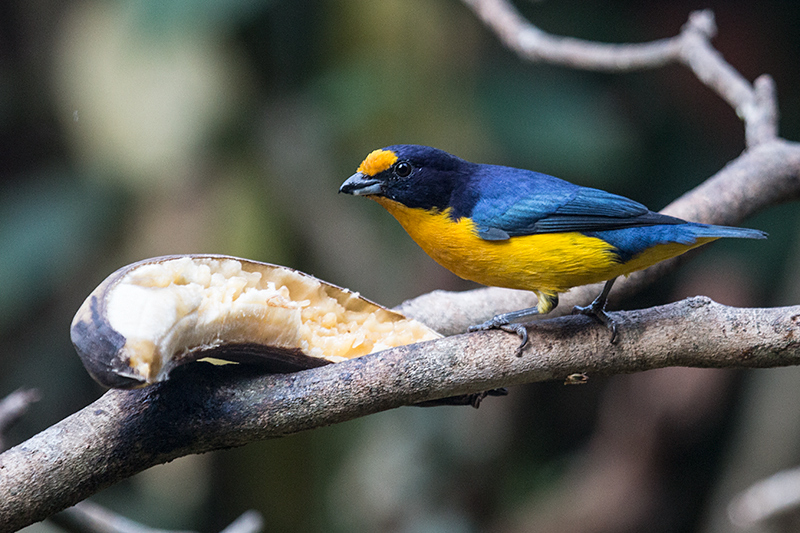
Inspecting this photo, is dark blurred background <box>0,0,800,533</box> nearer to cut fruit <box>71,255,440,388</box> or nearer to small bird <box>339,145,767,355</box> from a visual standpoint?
small bird <box>339,145,767,355</box>

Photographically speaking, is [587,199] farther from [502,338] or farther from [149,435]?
[149,435]

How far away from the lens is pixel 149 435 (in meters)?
1.58

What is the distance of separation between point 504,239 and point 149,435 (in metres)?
1.23

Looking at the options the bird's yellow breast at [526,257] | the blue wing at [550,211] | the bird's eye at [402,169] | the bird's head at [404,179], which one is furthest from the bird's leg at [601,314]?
the bird's eye at [402,169]

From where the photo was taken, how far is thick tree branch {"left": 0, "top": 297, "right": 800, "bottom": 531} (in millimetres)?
1550

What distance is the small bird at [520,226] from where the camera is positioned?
224 centimetres

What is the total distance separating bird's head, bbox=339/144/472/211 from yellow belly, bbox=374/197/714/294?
0.38ft

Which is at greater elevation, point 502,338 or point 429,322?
point 502,338

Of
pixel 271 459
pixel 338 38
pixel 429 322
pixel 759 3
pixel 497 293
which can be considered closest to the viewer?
pixel 429 322

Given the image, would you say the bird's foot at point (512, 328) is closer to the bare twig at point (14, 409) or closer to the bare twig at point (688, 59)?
the bare twig at point (14, 409)

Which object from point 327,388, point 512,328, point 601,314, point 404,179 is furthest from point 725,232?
point 327,388

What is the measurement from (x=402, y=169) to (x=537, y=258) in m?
0.55

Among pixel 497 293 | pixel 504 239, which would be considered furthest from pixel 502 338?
pixel 497 293

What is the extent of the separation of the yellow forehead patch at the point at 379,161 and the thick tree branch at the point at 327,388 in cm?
81
